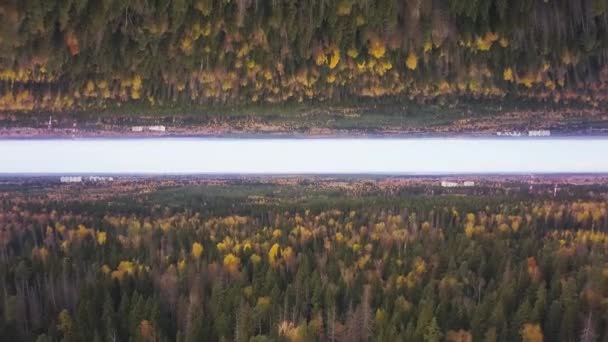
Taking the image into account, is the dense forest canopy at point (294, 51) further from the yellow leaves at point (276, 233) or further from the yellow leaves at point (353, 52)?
the yellow leaves at point (276, 233)

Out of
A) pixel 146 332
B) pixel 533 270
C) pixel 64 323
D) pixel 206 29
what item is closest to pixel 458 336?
pixel 533 270

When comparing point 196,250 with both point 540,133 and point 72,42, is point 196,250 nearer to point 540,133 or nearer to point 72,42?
point 72,42

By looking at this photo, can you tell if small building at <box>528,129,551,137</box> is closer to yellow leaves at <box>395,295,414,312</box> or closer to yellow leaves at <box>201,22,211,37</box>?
yellow leaves at <box>395,295,414,312</box>

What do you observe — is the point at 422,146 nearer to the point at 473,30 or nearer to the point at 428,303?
the point at 473,30

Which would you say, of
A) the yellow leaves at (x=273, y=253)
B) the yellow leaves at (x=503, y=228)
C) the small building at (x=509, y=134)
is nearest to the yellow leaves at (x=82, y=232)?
the yellow leaves at (x=273, y=253)

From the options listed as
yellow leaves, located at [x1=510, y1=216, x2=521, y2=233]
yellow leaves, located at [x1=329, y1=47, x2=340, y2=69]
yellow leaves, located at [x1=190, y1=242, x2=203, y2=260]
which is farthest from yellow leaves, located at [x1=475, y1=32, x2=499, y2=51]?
yellow leaves, located at [x1=190, y1=242, x2=203, y2=260]

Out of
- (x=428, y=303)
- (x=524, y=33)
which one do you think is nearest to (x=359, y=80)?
(x=524, y=33)
